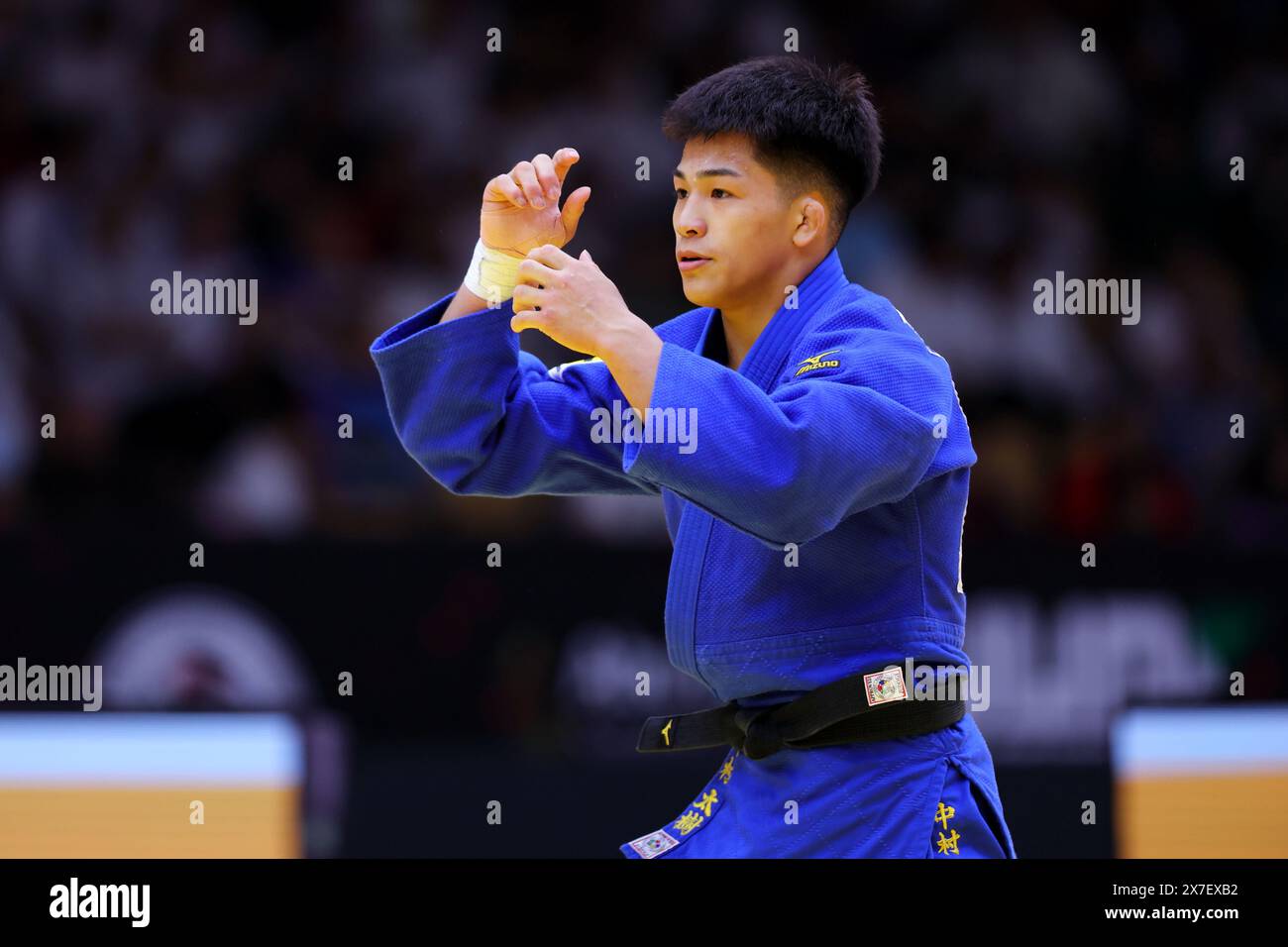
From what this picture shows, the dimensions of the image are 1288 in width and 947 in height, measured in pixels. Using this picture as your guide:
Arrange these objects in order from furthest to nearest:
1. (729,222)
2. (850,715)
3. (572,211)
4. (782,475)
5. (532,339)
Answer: (532,339), (572,211), (729,222), (850,715), (782,475)

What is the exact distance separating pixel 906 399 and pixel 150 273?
541 centimetres

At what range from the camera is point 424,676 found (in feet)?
20.6

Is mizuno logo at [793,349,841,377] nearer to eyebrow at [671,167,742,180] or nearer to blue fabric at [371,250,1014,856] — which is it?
blue fabric at [371,250,1014,856]

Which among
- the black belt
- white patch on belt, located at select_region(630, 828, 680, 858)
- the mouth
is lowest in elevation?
white patch on belt, located at select_region(630, 828, 680, 858)

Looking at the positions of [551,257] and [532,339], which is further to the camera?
[532,339]

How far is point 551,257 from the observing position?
9.15ft

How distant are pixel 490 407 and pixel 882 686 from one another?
0.87 meters

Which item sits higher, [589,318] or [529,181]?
[529,181]

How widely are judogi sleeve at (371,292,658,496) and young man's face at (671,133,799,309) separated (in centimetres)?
35

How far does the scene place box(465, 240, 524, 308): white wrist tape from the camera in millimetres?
3076
